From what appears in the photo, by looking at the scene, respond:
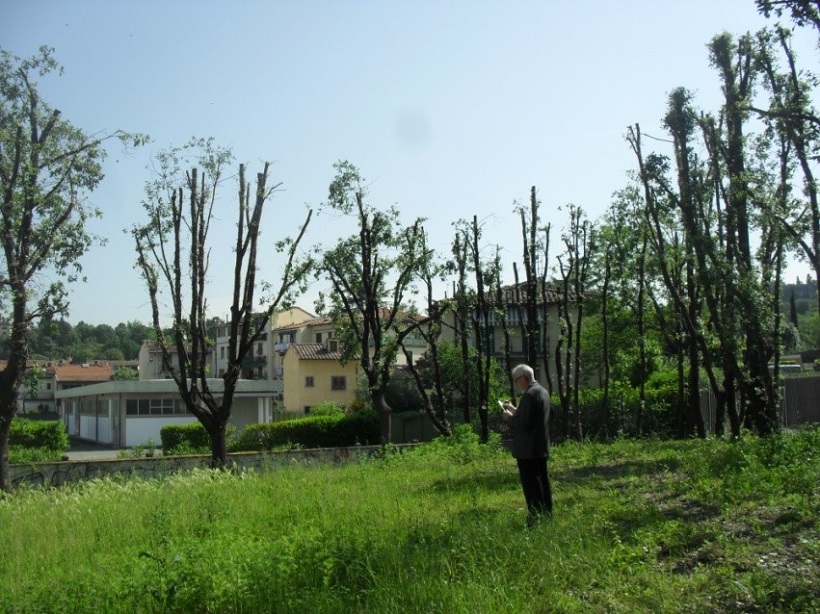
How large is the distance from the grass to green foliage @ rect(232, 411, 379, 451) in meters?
21.7

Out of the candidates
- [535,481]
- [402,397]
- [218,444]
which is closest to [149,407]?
[402,397]

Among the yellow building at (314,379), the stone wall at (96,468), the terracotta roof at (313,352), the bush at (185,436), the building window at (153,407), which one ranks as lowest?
the bush at (185,436)

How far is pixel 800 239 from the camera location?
14680 mm

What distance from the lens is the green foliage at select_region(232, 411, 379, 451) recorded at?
1341 inches

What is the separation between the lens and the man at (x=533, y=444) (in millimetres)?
8320

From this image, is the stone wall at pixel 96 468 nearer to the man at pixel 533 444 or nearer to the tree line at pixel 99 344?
the man at pixel 533 444

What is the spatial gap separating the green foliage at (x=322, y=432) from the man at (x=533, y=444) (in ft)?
83.8

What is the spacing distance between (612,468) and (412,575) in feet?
23.6

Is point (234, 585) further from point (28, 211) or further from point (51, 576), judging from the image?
point (28, 211)

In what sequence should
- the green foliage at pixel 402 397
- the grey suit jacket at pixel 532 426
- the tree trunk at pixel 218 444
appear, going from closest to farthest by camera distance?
1. the grey suit jacket at pixel 532 426
2. the tree trunk at pixel 218 444
3. the green foliage at pixel 402 397

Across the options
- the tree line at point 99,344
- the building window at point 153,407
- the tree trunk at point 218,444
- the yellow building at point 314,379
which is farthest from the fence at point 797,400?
the tree line at point 99,344

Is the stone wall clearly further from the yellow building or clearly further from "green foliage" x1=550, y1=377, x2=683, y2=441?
the yellow building

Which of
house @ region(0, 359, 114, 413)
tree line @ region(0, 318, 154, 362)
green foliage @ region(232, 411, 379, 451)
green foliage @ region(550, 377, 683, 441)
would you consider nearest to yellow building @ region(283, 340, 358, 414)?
green foliage @ region(232, 411, 379, 451)

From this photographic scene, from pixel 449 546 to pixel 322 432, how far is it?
27.3 metres
